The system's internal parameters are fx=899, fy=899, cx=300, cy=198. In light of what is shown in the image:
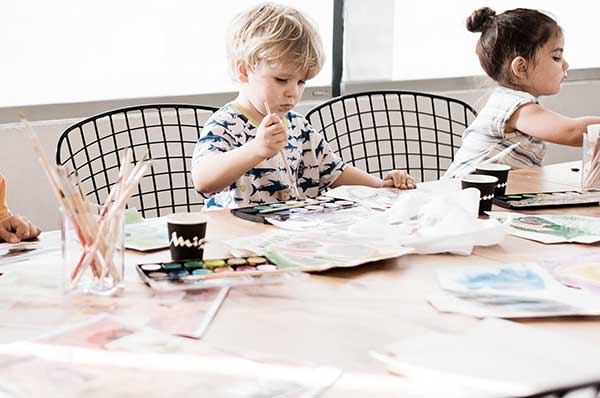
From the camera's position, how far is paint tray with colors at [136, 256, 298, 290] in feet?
4.42

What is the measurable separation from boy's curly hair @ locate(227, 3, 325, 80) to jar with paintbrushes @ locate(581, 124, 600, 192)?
2.23 ft

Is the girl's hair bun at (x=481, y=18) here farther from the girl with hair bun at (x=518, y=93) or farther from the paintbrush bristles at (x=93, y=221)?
the paintbrush bristles at (x=93, y=221)

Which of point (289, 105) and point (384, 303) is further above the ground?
point (289, 105)

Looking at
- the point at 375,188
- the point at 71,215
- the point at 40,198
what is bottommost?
the point at 40,198

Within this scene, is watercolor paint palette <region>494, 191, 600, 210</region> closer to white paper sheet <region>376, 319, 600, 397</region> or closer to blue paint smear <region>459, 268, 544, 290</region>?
blue paint smear <region>459, 268, 544, 290</region>

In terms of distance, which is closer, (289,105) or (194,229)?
(194,229)

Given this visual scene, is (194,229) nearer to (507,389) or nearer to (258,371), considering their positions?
(258,371)

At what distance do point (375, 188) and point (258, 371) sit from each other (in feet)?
3.94

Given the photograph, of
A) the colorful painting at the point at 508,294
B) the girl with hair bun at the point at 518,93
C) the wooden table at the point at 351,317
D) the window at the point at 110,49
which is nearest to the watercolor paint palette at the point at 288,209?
the wooden table at the point at 351,317

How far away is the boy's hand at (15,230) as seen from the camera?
171cm

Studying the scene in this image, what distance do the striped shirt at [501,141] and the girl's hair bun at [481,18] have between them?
26cm

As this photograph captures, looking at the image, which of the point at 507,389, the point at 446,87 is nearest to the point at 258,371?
the point at 507,389

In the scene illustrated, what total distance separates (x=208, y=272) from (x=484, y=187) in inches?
28.5

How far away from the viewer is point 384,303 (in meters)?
1.30
